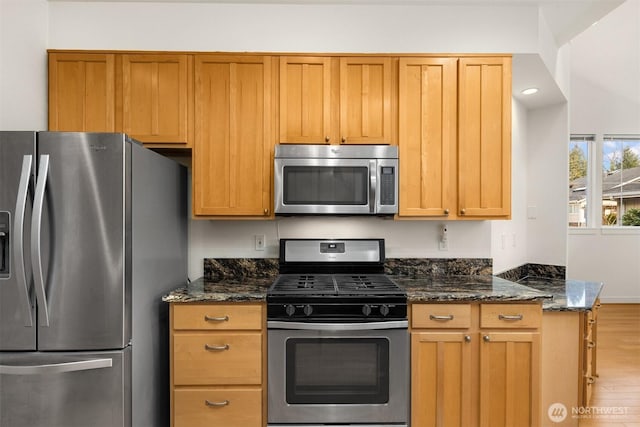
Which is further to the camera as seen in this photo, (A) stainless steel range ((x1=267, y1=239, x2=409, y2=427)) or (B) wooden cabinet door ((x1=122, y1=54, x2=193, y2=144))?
(B) wooden cabinet door ((x1=122, y1=54, x2=193, y2=144))

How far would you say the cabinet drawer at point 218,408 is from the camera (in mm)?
1999

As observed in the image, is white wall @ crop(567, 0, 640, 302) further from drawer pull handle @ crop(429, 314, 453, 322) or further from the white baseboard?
drawer pull handle @ crop(429, 314, 453, 322)

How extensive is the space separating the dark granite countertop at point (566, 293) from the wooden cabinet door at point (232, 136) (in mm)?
1975

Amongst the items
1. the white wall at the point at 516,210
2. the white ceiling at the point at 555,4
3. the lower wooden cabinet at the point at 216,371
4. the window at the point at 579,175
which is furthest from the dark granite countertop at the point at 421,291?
the window at the point at 579,175

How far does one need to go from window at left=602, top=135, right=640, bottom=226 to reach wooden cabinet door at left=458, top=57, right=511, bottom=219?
421 cm

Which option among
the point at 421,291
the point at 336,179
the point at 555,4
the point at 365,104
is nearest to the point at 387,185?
the point at 336,179

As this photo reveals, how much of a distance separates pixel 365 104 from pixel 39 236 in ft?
6.26

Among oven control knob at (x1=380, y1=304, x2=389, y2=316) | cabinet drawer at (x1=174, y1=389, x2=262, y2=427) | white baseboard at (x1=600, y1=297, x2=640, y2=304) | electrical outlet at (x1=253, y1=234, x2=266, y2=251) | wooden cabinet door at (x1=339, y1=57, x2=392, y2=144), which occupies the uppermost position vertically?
wooden cabinet door at (x1=339, y1=57, x2=392, y2=144)

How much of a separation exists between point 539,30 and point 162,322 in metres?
3.07

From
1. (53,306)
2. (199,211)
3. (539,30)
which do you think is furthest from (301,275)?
(539,30)

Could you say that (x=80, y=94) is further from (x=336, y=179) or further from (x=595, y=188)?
(x=595, y=188)

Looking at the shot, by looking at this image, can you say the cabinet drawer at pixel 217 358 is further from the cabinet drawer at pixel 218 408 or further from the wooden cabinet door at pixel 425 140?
the wooden cabinet door at pixel 425 140

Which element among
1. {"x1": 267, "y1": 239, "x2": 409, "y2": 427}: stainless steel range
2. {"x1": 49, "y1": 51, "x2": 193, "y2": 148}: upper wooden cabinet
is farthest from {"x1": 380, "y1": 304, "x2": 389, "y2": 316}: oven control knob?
{"x1": 49, "y1": 51, "x2": 193, "y2": 148}: upper wooden cabinet

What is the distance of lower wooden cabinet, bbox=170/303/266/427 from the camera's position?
2002mm
